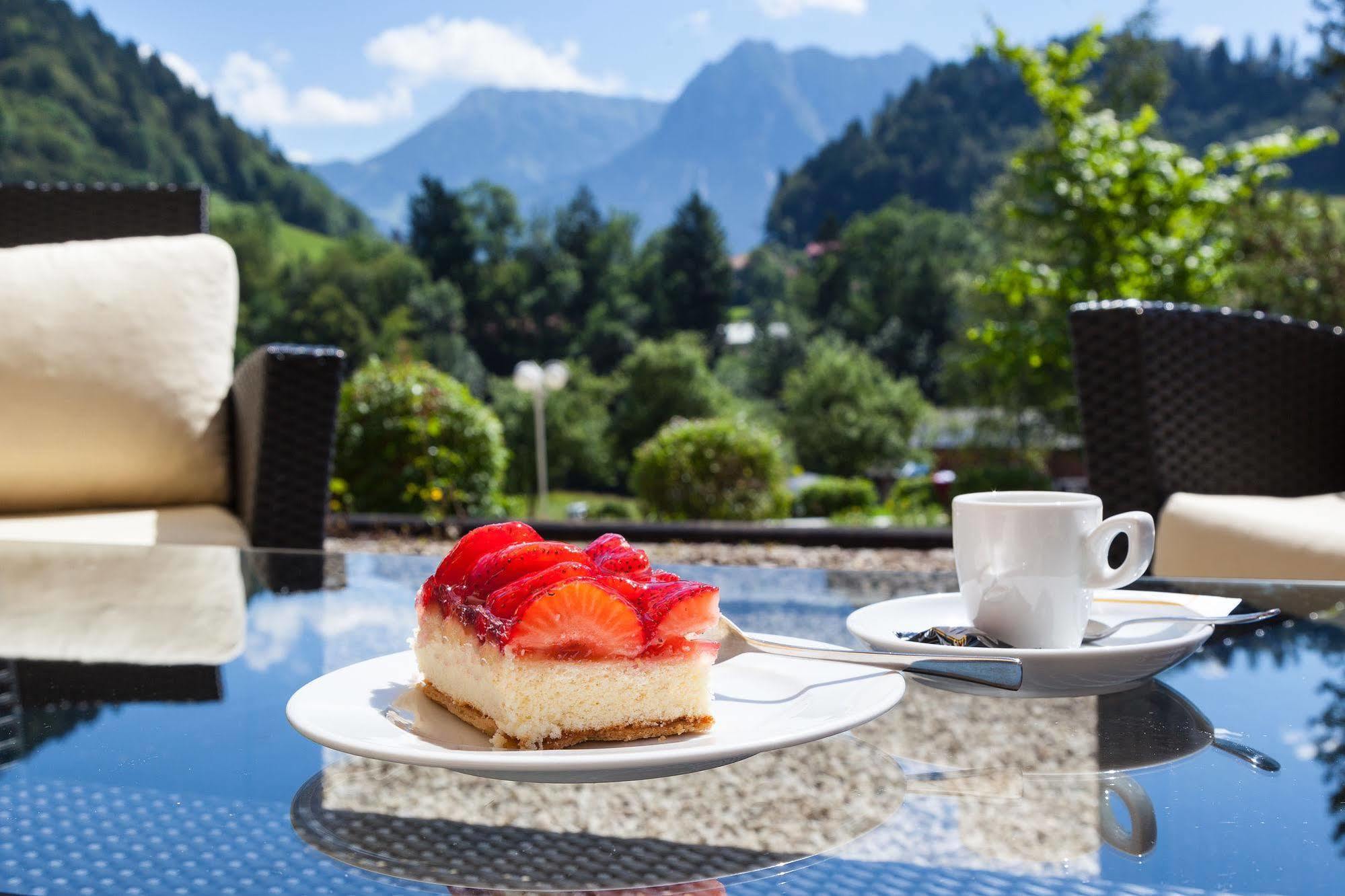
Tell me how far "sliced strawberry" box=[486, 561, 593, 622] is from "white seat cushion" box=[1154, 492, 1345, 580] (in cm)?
116

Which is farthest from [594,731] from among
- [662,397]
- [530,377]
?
[662,397]

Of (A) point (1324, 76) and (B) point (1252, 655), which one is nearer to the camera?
(B) point (1252, 655)

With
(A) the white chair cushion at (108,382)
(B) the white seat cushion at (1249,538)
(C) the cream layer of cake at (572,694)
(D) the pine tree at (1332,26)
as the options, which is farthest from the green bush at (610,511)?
(C) the cream layer of cake at (572,694)

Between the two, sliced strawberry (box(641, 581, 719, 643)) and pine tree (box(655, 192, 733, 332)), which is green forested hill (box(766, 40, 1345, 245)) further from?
sliced strawberry (box(641, 581, 719, 643))

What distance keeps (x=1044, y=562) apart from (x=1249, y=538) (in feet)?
2.88

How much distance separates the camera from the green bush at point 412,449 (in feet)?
19.1

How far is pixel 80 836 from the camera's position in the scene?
509 mm

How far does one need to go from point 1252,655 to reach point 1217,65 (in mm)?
46163

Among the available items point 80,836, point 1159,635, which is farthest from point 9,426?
point 1159,635

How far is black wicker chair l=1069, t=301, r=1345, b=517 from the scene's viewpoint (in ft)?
5.37

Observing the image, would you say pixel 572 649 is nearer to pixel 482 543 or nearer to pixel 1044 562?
pixel 482 543

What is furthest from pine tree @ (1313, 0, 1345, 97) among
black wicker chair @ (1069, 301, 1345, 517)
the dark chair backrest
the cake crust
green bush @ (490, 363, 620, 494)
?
green bush @ (490, 363, 620, 494)

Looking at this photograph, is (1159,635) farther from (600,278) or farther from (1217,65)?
(1217,65)

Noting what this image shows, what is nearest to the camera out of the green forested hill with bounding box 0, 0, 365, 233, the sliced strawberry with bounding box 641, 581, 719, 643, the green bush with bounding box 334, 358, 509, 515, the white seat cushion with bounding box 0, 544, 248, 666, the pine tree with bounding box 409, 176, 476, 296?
the sliced strawberry with bounding box 641, 581, 719, 643
